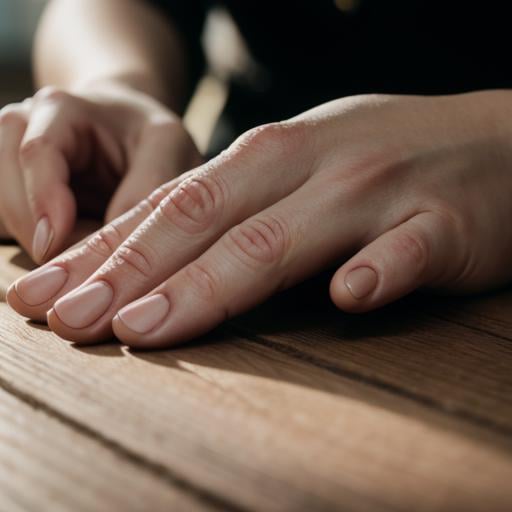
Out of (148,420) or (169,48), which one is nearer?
(148,420)

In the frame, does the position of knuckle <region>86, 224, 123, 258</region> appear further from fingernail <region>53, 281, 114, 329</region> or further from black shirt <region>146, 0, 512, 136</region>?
black shirt <region>146, 0, 512, 136</region>

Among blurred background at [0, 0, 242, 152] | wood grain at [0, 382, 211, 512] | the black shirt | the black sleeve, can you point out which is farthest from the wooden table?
the black sleeve

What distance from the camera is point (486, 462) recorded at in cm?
A: 36

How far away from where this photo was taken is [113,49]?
3.98 ft

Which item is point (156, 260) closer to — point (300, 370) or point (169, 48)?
point (300, 370)

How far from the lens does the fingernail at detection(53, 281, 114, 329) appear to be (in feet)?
1.75

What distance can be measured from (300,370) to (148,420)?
0.13 m

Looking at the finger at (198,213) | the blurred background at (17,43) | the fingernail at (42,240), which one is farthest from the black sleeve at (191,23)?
the blurred background at (17,43)

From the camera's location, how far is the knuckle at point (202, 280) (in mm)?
554

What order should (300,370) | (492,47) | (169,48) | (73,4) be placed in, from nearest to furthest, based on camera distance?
(300,370), (492,47), (169,48), (73,4)

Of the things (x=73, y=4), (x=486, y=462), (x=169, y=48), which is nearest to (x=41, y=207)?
(x=486, y=462)

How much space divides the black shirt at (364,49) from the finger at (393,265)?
45cm

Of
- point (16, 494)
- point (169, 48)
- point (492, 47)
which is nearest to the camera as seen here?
point (16, 494)

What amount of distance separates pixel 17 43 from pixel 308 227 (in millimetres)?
3237
